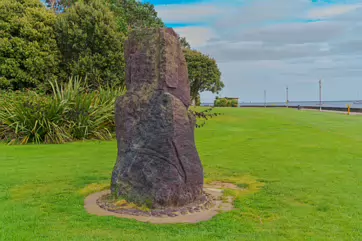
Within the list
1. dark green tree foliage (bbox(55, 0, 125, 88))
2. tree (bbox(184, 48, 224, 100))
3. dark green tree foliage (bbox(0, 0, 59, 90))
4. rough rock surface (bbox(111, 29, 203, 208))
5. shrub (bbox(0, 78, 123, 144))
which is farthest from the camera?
tree (bbox(184, 48, 224, 100))

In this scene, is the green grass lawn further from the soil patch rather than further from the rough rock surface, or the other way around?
the rough rock surface

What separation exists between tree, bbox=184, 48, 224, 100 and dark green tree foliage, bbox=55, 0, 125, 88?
15.3 metres

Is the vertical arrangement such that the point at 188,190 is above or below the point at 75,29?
below

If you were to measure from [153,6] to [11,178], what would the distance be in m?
19.7

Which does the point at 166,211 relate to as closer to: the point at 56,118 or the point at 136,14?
the point at 56,118

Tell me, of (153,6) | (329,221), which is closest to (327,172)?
(329,221)

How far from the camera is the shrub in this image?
12.9 m

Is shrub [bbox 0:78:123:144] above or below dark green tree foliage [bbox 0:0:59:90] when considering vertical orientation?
below

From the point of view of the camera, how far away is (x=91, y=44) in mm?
18016

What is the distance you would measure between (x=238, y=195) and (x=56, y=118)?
8899 millimetres

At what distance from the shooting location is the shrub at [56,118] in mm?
12875

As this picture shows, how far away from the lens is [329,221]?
4711mm

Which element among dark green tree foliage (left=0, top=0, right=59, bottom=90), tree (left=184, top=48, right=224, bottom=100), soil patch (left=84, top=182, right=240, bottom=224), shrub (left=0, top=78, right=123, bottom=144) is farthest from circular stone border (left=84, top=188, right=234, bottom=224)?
tree (left=184, top=48, right=224, bottom=100)

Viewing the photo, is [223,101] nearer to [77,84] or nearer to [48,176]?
[77,84]
